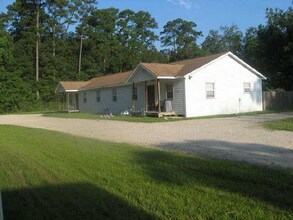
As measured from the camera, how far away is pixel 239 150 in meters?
9.70

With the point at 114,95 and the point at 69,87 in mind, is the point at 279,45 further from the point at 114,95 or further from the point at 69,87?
the point at 69,87

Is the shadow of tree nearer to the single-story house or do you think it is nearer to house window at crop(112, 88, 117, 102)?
the single-story house

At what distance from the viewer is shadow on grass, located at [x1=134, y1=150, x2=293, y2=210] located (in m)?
5.54

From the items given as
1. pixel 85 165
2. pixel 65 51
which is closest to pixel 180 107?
pixel 85 165

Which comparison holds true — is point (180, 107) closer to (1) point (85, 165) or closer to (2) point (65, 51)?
(1) point (85, 165)

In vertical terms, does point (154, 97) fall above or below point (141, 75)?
below

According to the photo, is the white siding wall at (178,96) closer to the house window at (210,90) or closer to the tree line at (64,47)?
the house window at (210,90)

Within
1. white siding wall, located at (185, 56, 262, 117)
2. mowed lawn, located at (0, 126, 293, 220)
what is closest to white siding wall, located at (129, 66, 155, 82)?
white siding wall, located at (185, 56, 262, 117)

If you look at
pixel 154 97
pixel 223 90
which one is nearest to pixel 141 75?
pixel 154 97

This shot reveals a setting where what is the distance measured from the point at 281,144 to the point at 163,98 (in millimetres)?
16476

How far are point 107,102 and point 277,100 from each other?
1376 centimetres

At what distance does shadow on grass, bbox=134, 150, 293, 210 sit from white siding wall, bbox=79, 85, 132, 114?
72.8 ft

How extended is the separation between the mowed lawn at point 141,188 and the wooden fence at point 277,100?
23.0m

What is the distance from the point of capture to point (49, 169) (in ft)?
25.8
